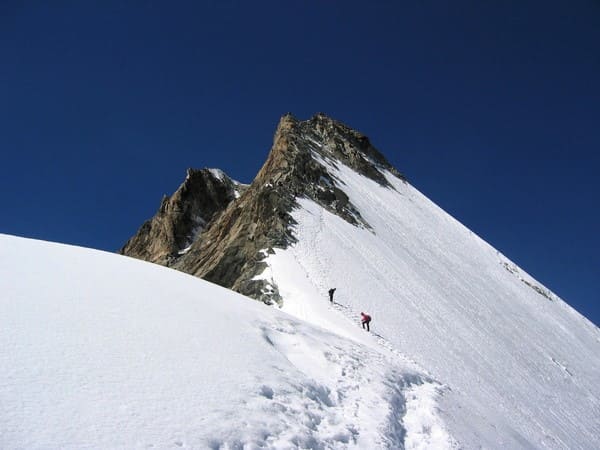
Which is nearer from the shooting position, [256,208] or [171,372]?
[171,372]

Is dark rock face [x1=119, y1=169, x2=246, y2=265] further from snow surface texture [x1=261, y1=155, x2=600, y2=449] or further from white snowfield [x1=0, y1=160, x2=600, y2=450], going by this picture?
white snowfield [x1=0, y1=160, x2=600, y2=450]

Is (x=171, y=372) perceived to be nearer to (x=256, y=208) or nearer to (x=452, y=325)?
(x=452, y=325)

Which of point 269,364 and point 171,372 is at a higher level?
point 269,364

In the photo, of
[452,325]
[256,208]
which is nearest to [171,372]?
[452,325]

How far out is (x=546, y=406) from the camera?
64.1 feet

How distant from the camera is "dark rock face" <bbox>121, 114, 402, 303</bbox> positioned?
24344 mm

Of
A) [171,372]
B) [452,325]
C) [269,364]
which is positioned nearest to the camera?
[171,372]

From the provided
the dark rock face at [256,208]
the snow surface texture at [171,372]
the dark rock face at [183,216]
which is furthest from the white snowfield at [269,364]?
the dark rock face at [183,216]

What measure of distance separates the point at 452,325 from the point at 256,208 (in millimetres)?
14092

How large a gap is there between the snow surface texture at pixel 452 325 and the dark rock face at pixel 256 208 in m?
1.51

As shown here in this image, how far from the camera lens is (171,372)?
7.62 metres

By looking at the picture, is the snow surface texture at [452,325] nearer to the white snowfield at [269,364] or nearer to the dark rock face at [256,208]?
the white snowfield at [269,364]

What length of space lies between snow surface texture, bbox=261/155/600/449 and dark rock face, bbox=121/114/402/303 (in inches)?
59.5

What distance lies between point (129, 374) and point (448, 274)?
1176 inches
